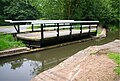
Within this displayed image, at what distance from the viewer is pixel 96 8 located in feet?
72.3

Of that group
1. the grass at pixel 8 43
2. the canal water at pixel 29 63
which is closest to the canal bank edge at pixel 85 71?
the canal water at pixel 29 63

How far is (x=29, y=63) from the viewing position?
862cm

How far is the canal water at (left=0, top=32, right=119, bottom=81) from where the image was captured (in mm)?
6977

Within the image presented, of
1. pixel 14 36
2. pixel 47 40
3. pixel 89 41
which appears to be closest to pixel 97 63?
pixel 47 40

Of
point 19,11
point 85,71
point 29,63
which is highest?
point 19,11

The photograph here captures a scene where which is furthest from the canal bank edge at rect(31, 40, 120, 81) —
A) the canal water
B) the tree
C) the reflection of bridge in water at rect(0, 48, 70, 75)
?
the tree

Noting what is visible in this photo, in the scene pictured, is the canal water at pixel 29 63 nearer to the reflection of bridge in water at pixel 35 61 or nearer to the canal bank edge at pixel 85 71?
the reflection of bridge in water at pixel 35 61

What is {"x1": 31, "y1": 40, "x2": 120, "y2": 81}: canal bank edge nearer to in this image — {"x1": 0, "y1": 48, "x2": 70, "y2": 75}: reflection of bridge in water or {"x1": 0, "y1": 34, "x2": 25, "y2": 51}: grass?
{"x1": 0, "y1": 48, "x2": 70, "y2": 75}: reflection of bridge in water

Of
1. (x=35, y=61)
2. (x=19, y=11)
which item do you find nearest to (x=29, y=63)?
(x=35, y=61)

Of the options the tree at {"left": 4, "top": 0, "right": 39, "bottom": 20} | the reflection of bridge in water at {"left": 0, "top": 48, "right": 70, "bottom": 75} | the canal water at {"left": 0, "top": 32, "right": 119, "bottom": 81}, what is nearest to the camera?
the canal water at {"left": 0, "top": 32, "right": 119, "bottom": 81}

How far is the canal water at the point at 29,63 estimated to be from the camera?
6977mm

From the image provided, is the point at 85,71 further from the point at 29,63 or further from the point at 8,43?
the point at 8,43

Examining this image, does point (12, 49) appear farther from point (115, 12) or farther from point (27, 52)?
point (115, 12)

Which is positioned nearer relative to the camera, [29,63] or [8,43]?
[29,63]
